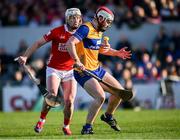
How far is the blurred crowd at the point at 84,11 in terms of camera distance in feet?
92.2

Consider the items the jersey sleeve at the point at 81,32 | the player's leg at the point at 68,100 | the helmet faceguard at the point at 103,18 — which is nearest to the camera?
the jersey sleeve at the point at 81,32

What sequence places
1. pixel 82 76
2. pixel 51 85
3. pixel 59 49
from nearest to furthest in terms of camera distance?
pixel 82 76, pixel 51 85, pixel 59 49

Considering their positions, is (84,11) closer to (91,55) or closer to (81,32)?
(91,55)

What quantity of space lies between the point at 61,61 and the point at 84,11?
13474 millimetres

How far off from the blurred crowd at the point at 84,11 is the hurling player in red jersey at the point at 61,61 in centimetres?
1152

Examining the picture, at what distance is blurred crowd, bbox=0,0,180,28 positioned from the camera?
92.2 feet

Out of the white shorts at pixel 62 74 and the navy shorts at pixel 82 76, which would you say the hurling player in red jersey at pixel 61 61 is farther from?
the navy shorts at pixel 82 76

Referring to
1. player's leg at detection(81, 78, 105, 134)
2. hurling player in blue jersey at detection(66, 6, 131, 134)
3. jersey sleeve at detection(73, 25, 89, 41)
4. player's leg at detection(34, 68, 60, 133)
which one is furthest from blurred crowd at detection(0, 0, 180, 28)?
player's leg at detection(81, 78, 105, 134)

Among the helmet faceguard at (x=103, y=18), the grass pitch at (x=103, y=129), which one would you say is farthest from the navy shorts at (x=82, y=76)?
the grass pitch at (x=103, y=129)

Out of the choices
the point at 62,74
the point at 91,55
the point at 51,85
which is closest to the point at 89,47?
the point at 91,55

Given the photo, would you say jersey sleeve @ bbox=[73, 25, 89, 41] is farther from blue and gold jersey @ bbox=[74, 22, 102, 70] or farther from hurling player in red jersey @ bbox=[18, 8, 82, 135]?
hurling player in red jersey @ bbox=[18, 8, 82, 135]

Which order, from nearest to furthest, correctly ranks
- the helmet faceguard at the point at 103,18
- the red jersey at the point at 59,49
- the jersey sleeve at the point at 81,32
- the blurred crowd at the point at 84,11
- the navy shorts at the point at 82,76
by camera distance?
the jersey sleeve at the point at 81,32 → the navy shorts at the point at 82,76 → the helmet faceguard at the point at 103,18 → the red jersey at the point at 59,49 → the blurred crowd at the point at 84,11

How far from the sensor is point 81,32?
1455cm

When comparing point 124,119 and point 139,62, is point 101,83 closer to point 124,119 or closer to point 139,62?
point 124,119
